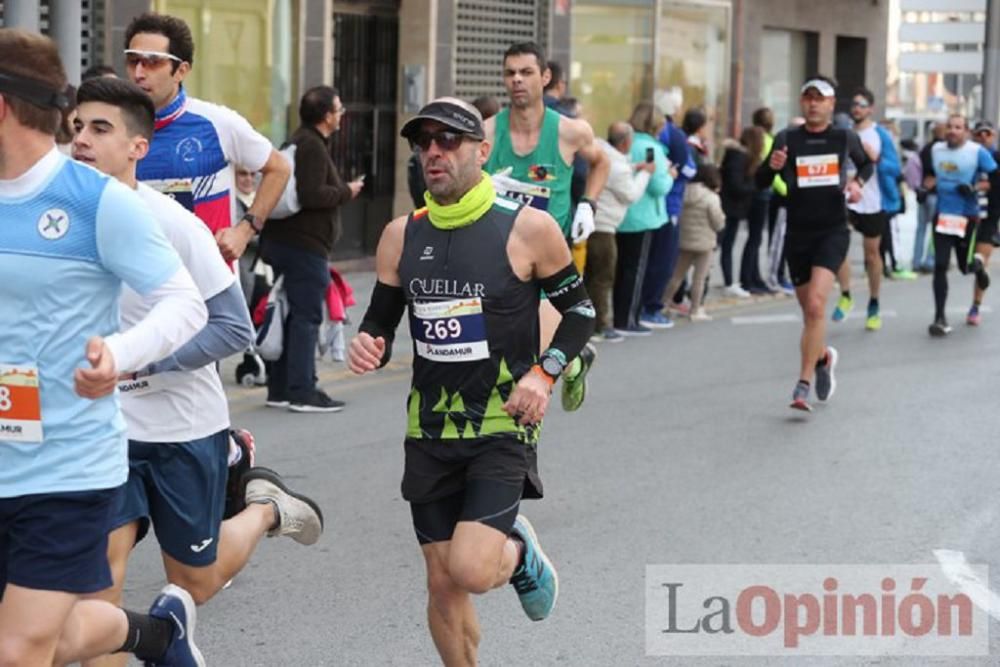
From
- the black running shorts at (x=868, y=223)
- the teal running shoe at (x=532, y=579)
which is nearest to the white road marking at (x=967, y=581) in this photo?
the teal running shoe at (x=532, y=579)

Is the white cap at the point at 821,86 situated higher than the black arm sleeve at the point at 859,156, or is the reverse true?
the white cap at the point at 821,86

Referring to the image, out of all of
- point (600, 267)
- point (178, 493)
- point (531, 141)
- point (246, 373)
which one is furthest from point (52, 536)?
point (600, 267)

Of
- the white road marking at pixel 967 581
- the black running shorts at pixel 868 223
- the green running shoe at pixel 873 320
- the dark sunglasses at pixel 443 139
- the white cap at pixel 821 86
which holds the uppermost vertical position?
the white cap at pixel 821 86

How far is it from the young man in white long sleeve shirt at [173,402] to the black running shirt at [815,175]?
6815mm

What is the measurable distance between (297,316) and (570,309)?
5.91 metres

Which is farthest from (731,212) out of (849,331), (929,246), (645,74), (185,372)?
(185,372)

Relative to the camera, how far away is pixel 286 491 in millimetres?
6609

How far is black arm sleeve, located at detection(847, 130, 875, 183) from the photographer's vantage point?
39.9 ft

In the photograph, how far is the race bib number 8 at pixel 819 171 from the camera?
1205 cm

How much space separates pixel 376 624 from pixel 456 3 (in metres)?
14.6

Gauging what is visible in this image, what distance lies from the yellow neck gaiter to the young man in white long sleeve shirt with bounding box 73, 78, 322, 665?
619 mm

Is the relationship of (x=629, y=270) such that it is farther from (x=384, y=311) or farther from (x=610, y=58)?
(x=384, y=311)

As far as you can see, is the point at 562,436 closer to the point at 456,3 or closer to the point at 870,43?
the point at 456,3

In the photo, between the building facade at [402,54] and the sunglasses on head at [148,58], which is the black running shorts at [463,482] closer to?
the sunglasses on head at [148,58]
